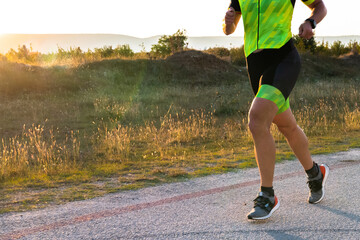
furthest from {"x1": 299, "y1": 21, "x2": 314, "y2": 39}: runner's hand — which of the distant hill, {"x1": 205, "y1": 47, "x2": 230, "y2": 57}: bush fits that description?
the distant hill

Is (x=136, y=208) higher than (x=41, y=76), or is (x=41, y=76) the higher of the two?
(x=41, y=76)

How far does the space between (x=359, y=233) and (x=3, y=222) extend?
290 centimetres

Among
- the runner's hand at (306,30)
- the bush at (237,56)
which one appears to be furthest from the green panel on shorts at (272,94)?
the bush at (237,56)

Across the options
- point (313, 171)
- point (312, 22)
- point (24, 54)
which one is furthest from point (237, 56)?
point (312, 22)

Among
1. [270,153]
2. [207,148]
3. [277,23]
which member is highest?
[277,23]

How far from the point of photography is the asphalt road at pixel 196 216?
3439mm

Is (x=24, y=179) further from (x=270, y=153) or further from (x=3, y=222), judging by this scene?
(x=270, y=153)

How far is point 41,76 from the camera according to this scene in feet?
63.3

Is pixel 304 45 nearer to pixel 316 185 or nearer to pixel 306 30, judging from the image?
pixel 316 185

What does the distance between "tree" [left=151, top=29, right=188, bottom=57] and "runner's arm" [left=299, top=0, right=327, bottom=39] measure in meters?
24.2

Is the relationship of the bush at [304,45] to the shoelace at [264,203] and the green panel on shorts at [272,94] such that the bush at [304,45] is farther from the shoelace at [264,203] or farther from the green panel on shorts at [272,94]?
the shoelace at [264,203]

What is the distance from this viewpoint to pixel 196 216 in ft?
12.6

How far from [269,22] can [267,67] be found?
369 mm

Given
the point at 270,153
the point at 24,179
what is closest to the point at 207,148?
the point at 24,179
